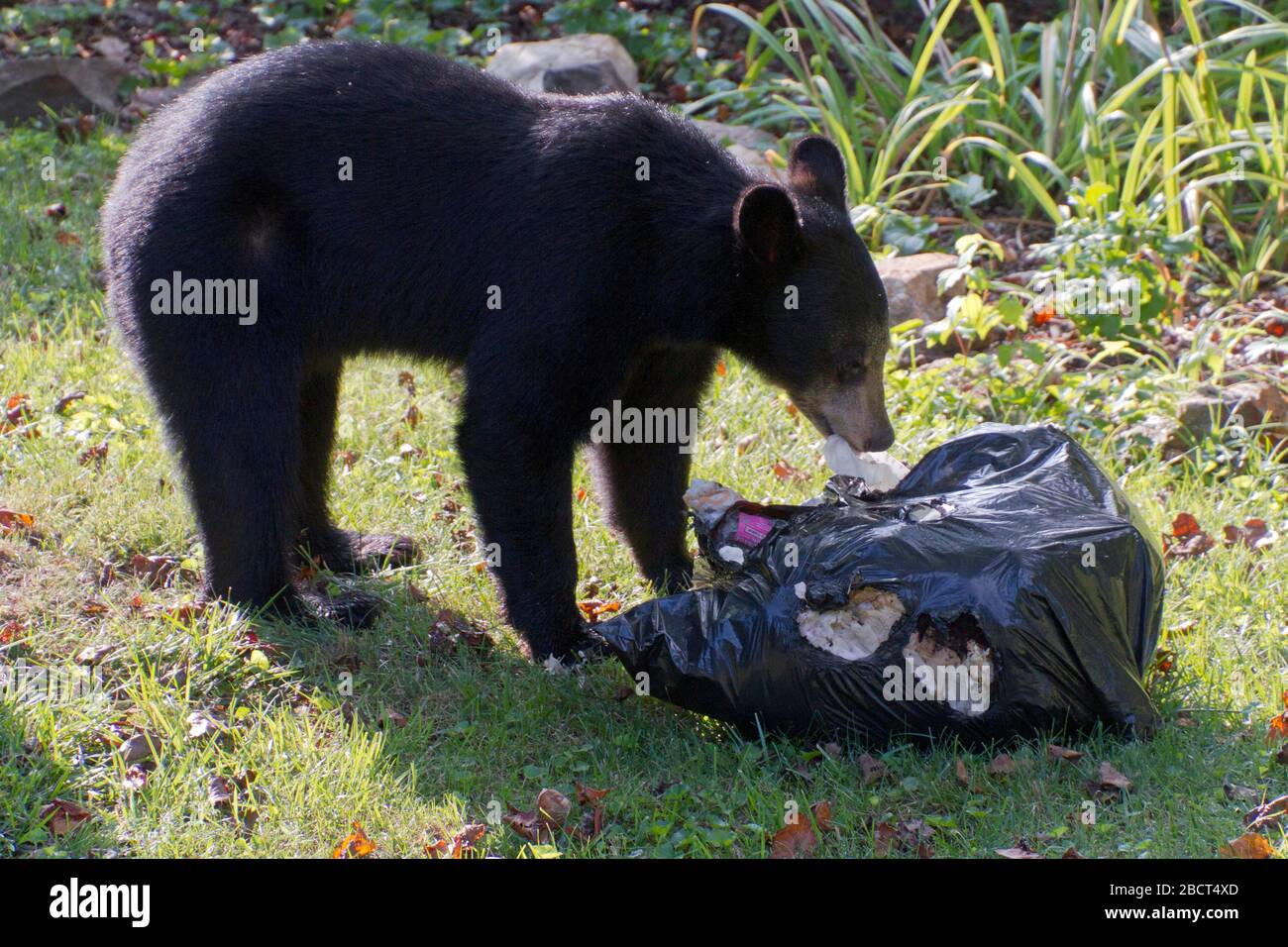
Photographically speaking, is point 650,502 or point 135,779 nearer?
point 135,779

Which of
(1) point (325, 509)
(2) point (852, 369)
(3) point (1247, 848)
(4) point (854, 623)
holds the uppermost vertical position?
(2) point (852, 369)

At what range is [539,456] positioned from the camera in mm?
4156

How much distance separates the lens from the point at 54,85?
8.93 m

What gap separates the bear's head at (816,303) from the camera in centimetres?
409

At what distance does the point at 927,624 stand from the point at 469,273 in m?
1.78

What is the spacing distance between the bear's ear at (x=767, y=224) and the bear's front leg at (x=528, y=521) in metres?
0.83

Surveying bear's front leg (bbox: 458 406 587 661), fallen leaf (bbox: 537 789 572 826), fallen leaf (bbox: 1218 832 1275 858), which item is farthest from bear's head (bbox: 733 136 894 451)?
fallen leaf (bbox: 1218 832 1275 858)

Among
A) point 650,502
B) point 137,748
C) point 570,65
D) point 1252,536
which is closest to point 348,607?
point 137,748

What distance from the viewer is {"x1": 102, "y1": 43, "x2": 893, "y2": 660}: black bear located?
4.09 metres

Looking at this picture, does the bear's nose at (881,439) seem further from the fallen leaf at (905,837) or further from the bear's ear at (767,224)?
the fallen leaf at (905,837)

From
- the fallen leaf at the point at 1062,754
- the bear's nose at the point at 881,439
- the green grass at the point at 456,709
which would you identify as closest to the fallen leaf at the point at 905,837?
the green grass at the point at 456,709

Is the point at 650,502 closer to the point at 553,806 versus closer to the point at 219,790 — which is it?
the point at 553,806

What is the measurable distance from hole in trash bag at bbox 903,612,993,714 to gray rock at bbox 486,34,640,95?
213 inches
